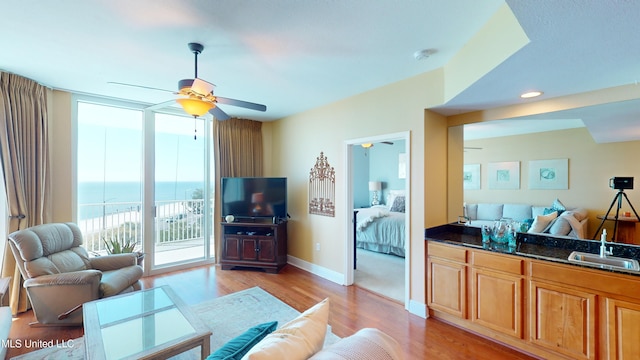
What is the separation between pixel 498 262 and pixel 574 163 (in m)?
3.74

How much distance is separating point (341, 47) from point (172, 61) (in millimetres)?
1637

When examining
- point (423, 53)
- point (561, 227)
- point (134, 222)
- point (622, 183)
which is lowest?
point (134, 222)

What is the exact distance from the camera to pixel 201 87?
2.17m

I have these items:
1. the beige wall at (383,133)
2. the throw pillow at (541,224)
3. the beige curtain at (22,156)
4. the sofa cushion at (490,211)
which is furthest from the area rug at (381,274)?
the beige curtain at (22,156)

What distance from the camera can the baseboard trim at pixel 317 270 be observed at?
3.97m

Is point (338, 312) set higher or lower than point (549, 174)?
A: lower

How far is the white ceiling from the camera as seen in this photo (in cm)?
151

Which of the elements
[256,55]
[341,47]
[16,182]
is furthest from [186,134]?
[341,47]

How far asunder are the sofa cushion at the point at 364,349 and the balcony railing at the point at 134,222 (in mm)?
4343

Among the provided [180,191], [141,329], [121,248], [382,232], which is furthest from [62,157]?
[382,232]

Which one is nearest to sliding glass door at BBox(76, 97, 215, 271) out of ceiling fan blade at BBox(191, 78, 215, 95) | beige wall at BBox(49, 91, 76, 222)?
beige wall at BBox(49, 91, 76, 222)

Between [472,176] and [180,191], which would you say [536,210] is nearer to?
[472,176]

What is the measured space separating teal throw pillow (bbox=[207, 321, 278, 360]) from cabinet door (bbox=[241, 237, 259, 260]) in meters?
3.31

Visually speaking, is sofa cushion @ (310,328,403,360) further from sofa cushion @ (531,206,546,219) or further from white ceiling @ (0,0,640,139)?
sofa cushion @ (531,206,546,219)
